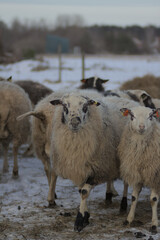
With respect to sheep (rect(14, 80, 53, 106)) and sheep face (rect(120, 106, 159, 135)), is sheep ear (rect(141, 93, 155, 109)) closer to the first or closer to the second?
sheep face (rect(120, 106, 159, 135))

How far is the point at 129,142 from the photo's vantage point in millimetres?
4633

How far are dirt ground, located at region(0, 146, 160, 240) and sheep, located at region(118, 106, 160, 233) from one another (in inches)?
11.3

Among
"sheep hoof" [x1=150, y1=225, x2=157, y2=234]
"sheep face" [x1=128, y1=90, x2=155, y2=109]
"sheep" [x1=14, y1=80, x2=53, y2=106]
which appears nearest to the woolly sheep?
"sheep face" [x1=128, y1=90, x2=155, y2=109]

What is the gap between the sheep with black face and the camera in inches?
176

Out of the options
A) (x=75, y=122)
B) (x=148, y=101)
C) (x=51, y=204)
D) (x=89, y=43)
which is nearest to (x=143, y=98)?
(x=148, y=101)

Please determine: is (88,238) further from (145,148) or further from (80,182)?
(145,148)

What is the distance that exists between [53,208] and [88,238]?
3.64 ft

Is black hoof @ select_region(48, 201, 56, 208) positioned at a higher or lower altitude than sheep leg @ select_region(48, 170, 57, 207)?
lower

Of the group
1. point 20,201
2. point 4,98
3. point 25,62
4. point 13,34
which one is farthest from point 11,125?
point 13,34

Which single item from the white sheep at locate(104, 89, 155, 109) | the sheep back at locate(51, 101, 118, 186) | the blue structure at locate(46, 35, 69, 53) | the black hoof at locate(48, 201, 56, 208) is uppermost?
the blue structure at locate(46, 35, 69, 53)

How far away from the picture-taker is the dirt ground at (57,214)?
4184 mm

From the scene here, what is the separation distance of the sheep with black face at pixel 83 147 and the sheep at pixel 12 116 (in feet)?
6.28

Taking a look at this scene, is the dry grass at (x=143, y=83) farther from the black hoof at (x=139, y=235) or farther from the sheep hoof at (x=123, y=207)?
the black hoof at (x=139, y=235)

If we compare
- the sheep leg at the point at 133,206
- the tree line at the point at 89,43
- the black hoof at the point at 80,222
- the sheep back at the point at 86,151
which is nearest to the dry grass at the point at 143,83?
the sheep back at the point at 86,151
